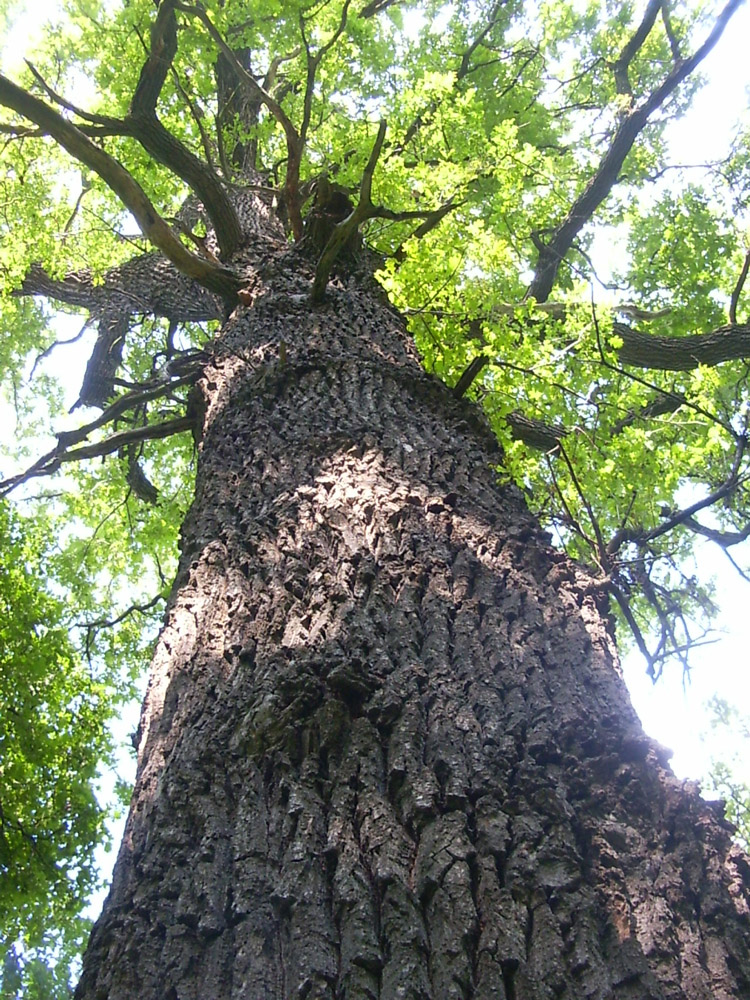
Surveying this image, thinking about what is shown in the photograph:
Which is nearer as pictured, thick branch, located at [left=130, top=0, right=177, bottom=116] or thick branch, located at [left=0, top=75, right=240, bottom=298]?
thick branch, located at [left=0, top=75, right=240, bottom=298]

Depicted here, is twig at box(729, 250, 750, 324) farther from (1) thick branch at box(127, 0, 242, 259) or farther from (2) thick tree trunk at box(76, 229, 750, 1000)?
(1) thick branch at box(127, 0, 242, 259)

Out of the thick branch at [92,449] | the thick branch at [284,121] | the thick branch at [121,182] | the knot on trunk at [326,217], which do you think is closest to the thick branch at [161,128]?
the thick branch at [284,121]

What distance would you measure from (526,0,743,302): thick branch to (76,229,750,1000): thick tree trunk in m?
3.98

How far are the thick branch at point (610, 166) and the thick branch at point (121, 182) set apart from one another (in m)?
2.82

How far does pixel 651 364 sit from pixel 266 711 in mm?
4751

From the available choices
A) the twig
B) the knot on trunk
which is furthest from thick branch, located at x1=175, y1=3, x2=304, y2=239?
the twig

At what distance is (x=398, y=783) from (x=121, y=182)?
3850 millimetres

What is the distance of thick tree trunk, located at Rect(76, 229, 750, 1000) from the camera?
4.37 feet

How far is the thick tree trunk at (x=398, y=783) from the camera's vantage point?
4.37 feet

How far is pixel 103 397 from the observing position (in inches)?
308

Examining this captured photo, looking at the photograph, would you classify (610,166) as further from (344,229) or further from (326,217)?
(344,229)

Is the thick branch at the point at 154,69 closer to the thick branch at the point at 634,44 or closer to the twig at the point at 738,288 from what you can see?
the thick branch at the point at 634,44

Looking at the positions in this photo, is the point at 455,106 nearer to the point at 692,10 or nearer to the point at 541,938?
the point at 692,10

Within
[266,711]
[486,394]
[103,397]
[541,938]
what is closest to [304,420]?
[486,394]
